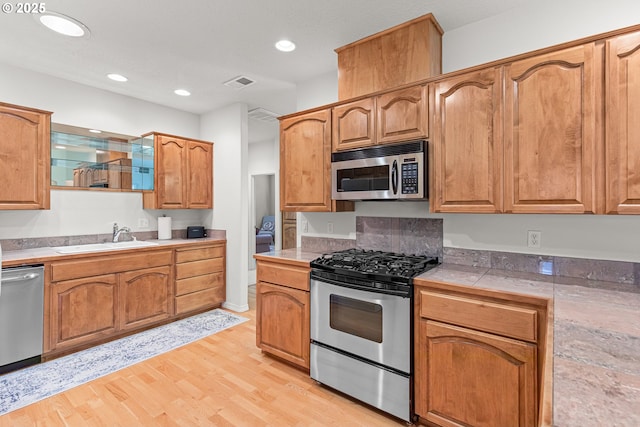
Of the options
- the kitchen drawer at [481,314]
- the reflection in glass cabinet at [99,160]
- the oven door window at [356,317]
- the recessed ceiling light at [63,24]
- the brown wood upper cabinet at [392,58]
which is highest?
the recessed ceiling light at [63,24]

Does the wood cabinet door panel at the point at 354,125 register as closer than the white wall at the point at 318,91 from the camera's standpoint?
Yes

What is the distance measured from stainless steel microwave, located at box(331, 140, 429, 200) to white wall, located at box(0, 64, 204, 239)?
9.20 ft

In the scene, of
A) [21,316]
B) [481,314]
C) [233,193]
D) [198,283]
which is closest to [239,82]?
[233,193]

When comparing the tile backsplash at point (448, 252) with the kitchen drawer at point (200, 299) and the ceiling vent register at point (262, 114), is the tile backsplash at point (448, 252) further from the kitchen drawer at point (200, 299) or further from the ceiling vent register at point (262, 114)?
the ceiling vent register at point (262, 114)

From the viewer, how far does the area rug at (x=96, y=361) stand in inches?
90.3

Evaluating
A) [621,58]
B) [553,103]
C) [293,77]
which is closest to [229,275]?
[293,77]

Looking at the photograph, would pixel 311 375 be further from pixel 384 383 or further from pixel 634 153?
pixel 634 153

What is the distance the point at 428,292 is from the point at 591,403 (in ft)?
4.01

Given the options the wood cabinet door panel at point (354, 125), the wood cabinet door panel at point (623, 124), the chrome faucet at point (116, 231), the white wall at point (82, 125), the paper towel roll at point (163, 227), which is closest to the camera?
the wood cabinet door panel at point (623, 124)

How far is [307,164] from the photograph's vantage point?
282 cm

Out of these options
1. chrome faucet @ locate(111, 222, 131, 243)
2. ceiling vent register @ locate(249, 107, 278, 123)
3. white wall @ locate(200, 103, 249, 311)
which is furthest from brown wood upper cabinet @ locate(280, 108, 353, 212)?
chrome faucet @ locate(111, 222, 131, 243)

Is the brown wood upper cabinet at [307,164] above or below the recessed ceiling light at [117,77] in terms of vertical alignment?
below

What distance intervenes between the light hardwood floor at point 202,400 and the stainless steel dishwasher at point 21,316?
707 mm

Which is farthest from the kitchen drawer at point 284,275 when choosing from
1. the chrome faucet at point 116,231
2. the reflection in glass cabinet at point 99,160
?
the reflection in glass cabinet at point 99,160
